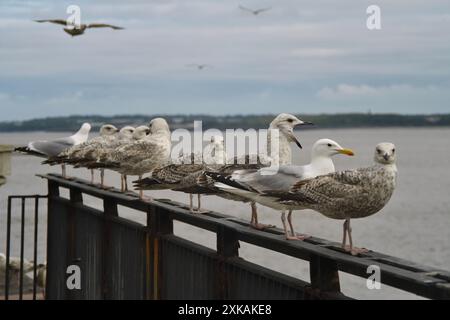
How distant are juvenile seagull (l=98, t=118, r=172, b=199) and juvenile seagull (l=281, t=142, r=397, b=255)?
4.67m

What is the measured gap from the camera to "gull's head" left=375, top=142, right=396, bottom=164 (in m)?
5.38

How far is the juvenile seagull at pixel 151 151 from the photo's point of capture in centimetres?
1032

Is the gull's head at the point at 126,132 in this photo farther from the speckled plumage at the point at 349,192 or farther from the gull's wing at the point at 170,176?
the speckled plumage at the point at 349,192

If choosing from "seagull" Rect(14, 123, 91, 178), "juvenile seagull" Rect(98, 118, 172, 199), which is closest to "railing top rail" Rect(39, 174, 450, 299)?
"juvenile seagull" Rect(98, 118, 172, 199)

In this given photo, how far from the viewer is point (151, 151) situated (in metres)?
10.3

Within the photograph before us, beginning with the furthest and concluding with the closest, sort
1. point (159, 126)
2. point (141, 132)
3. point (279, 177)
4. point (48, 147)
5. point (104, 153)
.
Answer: point (48, 147) < point (141, 132) < point (104, 153) < point (159, 126) < point (279, 177)

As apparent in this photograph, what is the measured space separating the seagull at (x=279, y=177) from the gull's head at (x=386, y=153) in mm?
347

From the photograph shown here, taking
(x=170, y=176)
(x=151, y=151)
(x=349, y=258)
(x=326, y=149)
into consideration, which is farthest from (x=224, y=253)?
(x=151, y=151)

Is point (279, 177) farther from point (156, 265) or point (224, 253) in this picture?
point (156, 265)

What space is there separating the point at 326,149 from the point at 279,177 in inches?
16.4
